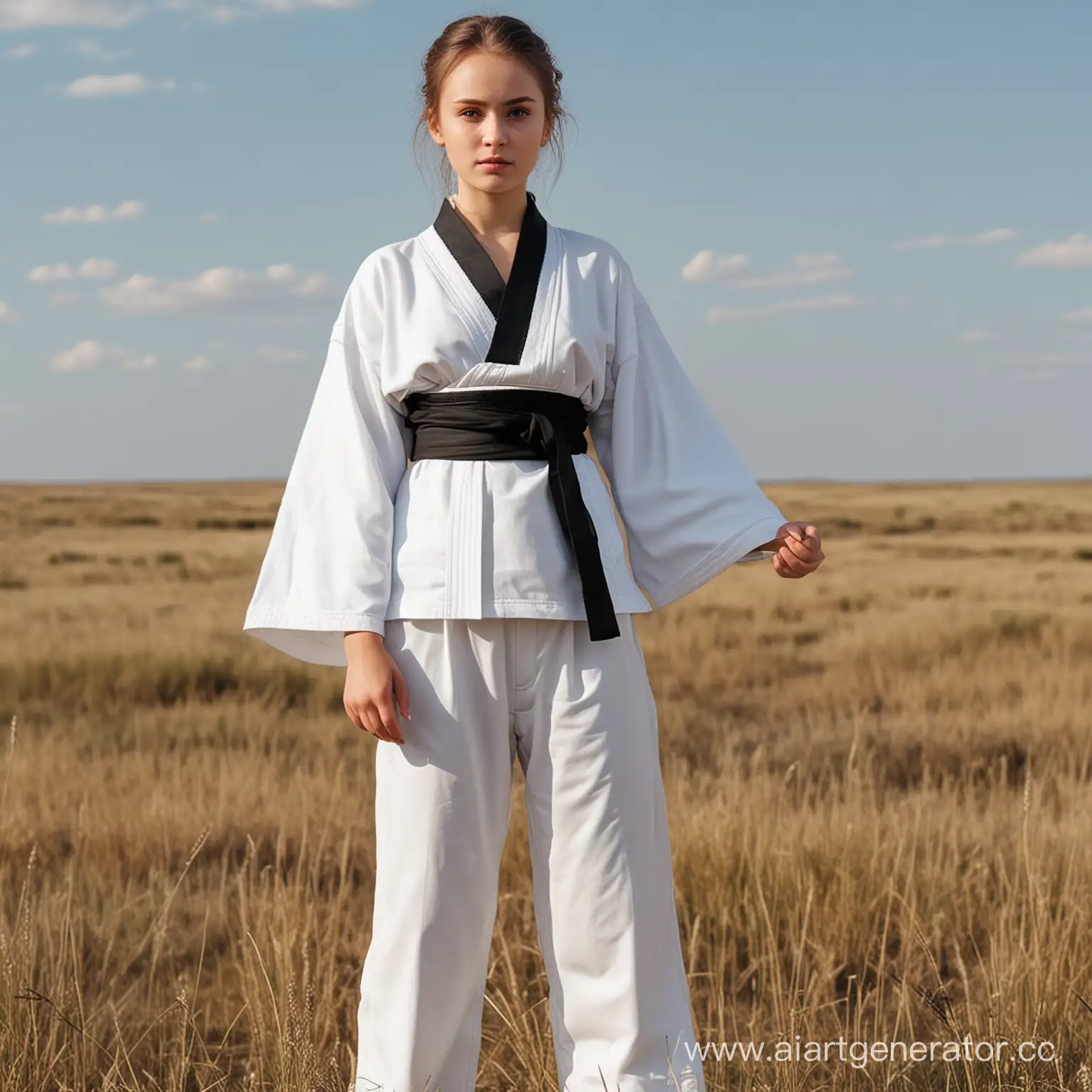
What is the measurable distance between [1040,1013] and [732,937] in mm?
977

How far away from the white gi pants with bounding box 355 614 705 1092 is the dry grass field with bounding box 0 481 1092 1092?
0.31 m

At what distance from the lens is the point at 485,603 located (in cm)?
204

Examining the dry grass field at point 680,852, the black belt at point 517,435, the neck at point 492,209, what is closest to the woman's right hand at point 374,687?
the black belt at point 517,435

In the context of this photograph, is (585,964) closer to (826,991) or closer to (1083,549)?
(826,991)

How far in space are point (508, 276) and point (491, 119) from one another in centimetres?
28

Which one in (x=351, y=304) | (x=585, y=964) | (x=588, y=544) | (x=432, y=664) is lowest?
(x=585, y=964)

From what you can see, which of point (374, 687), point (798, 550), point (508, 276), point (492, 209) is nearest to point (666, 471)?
point (798, 550)

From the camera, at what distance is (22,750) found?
6309 mm

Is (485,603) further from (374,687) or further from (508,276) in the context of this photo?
(508,276)

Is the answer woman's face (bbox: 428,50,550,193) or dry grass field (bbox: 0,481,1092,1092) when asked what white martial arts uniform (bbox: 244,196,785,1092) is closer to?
woman's face (bbox: 428,50,550,193)

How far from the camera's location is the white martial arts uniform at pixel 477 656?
2094 millimetres

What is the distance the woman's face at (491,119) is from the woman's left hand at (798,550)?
2.74ft

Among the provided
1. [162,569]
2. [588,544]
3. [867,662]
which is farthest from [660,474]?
[162,569]

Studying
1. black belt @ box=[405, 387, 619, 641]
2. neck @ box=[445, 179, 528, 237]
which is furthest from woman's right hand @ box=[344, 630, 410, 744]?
neck @ box=[445, 179, 528, 237]
